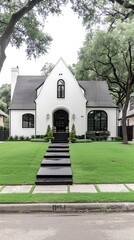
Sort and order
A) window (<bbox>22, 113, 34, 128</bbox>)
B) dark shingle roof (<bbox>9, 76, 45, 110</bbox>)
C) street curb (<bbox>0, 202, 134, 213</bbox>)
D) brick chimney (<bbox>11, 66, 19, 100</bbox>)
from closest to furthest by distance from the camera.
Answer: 1. street curb (<bbox>0, 202, 134, 213</bbox>)
2. window (<bbox>22, 113, 34, 128</bbox>)
3. dark shingle roof (<bbox>9, 76, 45, 110</bbox>)
4. brick chimney (<bbox>11, 66, 19, 100</bbox>)

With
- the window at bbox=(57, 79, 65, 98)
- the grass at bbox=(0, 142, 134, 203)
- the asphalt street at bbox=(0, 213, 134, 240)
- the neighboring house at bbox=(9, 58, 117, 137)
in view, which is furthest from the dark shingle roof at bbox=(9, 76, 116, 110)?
the asphalt street at bbox=(0, 213, 134, 240)

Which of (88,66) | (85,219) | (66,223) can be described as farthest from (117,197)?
(88,66)

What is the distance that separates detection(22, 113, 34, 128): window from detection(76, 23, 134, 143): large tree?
8.70 m

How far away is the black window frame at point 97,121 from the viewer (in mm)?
31203

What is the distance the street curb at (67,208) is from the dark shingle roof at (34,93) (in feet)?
81.3

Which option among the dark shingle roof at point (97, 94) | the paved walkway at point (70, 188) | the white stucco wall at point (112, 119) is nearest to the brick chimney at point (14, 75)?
the dark shingle roof at point (97, 94)

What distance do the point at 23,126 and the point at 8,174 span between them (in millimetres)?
21057

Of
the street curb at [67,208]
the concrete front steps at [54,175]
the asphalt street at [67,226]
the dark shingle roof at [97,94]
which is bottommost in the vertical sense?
the asphalt street at [67,226]

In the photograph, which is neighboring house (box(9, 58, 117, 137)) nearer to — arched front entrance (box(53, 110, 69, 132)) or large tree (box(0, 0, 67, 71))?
arched front entrance (box(53, 110, 69, 132))

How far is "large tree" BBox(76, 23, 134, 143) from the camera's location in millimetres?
24753

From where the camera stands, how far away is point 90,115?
31.3 m

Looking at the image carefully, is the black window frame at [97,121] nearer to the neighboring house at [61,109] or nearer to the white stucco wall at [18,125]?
the neighboring house at [61,109]

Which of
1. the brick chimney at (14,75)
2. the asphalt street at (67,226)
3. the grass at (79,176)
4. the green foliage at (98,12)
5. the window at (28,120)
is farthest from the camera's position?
the brick chimney at (14,75)

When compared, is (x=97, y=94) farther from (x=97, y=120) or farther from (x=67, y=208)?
(x=67, y=208)
